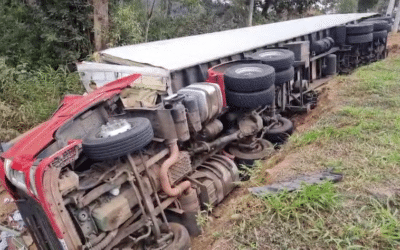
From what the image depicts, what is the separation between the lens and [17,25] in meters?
8.20

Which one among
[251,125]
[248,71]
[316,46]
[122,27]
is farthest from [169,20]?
[251,125]

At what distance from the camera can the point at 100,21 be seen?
837cm

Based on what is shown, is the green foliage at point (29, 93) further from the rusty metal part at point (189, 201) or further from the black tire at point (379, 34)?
the black tire at point (379, 34)

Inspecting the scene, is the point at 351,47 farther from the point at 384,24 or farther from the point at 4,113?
the point at 4,113

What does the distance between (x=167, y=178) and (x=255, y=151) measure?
2.02 m

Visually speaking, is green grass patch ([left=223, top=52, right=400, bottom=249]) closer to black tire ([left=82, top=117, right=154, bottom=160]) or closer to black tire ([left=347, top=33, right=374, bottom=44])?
black tire ([left=82, top=117, right=154, bottom=160])

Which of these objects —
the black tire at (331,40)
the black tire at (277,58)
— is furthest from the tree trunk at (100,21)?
Answer: the black tire at (331,40)

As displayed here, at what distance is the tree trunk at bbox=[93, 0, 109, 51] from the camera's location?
8.23 meters

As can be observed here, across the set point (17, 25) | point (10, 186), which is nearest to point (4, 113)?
point (17, 25)

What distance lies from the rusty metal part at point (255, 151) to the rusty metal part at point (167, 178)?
1.58 m

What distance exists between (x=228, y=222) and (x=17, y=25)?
8.22 meters

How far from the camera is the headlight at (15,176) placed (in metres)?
2.68

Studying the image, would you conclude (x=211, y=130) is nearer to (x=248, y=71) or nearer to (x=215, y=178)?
(x=215, y=178)

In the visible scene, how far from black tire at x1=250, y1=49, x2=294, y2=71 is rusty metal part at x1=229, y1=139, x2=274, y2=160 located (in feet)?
4.36
